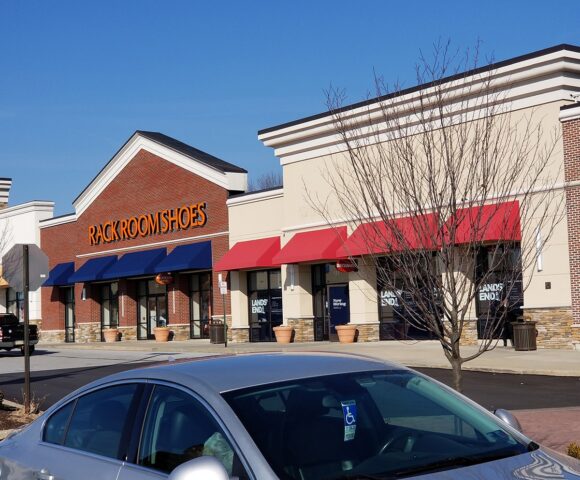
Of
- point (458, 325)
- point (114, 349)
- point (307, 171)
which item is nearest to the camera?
point (458, 325)

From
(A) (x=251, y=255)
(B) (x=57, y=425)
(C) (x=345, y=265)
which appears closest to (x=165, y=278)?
(A) (x=251, y=255)

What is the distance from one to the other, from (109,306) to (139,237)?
550cm

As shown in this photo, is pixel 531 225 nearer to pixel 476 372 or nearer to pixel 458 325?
pixel 476 372

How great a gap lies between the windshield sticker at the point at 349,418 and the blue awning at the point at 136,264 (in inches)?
1459

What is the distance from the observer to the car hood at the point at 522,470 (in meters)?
3.98

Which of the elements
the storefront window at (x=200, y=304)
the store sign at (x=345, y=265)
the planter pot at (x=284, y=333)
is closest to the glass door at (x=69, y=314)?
the storefront window at (x=200, y=304)

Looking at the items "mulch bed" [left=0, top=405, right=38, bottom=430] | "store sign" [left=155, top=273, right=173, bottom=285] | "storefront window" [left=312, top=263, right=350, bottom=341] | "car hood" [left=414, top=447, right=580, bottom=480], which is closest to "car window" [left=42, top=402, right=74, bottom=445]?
"car hood" [left=414, top=447, right=580, bottom=480]

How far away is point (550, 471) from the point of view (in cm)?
412

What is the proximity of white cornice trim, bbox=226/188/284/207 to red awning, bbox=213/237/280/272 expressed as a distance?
1.59 metres

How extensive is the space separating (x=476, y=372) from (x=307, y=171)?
13.9m

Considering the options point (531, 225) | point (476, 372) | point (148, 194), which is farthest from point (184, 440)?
point (148, 194)

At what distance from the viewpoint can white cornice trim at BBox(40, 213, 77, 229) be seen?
161 feet

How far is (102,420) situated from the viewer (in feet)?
17.2

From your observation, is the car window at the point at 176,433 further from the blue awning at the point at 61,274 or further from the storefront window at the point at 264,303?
the blue awning at the point at 61,274
